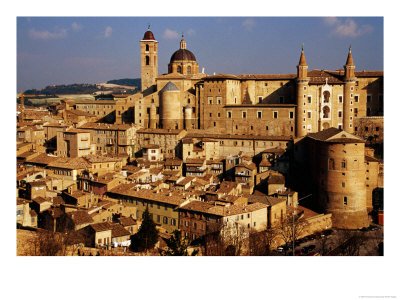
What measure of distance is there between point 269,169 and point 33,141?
14.3m

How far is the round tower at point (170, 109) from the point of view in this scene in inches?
1297

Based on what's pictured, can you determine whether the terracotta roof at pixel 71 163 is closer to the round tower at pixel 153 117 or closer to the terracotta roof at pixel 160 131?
the terracotta roof at pixel 160 131

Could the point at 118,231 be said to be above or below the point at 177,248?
above

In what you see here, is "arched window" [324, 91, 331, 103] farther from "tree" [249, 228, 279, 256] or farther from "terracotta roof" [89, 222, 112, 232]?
"terracotta roof" [89, 222, 112, 232]

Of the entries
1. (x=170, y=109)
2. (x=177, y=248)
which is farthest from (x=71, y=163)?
(x=177, y=248)

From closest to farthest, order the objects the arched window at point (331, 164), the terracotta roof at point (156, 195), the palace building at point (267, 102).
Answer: the terracotta roof at point (156, 195) < the arched window at point (331, 164) < the palace building at point (267, 102)

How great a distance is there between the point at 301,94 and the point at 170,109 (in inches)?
311

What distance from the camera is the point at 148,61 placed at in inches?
1524

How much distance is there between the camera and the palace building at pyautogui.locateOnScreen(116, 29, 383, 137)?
3131 cm

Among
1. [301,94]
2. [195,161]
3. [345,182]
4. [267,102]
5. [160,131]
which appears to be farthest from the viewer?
[267,102]

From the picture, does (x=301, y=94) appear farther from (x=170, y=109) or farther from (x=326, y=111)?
(x=170, y=109)

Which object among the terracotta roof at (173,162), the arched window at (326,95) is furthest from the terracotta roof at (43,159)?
the arched window at (326,95)

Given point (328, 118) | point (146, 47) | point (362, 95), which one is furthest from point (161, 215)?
point (146, 47)

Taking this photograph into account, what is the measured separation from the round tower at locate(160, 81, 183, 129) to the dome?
725cm
